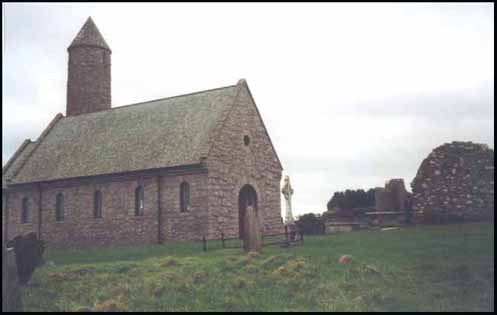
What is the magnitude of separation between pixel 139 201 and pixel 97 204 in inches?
134

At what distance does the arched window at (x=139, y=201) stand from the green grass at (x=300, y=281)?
1208cm

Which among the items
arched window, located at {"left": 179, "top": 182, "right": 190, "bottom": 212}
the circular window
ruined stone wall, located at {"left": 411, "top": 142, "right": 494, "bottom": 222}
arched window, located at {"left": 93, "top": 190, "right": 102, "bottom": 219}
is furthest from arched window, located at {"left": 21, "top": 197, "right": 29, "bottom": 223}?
ruined stone wall, located at {"left": 411, "top": 142, "right": 494, "bottom": 222}

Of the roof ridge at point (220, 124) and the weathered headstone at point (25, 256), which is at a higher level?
the roof ridge at point (220, 124)

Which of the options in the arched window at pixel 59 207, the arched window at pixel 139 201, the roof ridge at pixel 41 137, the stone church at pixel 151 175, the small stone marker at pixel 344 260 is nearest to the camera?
the small stone marker at pixel 344 260

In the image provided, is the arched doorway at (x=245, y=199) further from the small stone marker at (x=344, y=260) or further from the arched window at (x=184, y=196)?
the small stone marker at (x=344, y=260)

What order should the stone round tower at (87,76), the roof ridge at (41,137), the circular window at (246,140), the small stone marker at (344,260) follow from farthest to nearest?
the stone round tower at (87,76)
the roof ridge at (41,137)
the circular window at (246,140)
the small stone marker at (344,260)

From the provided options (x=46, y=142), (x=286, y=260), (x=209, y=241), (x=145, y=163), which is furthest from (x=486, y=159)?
(x=46, y=142)

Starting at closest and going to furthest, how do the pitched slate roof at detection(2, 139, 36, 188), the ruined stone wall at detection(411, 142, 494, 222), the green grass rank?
the green grass → the ruined stone wall at detection(411, 142, 494, 222) → the pitched slate roof at detection(2, 139, 36, 188)

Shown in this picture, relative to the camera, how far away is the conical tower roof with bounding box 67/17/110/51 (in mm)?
43969

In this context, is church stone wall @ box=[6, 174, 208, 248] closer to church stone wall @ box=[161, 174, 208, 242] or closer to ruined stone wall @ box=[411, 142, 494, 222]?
church stone wall @ box=[161, 174, 208, 242]

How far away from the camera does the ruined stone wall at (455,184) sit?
21359 millimetres

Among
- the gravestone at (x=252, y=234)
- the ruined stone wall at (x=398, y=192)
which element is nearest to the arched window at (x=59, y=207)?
the gravestone at (x=252, y=234)

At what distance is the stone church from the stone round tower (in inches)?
148

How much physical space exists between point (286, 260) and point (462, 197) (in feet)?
31.0
